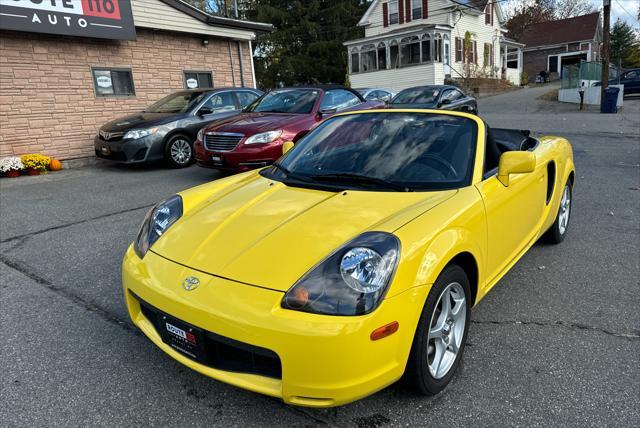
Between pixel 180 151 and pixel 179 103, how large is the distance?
127cm

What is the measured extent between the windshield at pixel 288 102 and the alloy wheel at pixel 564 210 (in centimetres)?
443

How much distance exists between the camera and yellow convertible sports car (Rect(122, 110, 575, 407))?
6.28 feet

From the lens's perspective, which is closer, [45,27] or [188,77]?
[45,27]

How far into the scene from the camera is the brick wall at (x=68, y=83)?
9500mm

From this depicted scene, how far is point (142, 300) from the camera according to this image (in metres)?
2.35

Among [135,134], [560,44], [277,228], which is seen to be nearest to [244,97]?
[135,134]

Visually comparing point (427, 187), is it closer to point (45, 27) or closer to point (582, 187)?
point (582, 187)

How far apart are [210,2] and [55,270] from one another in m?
34.6

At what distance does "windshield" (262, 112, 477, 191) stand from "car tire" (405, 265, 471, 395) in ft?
2.09

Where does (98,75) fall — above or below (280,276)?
above

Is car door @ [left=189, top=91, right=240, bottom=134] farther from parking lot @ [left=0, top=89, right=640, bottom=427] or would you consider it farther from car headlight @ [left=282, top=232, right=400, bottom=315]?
car headlight @ [left=282, top=232, right=400, bottom=315]

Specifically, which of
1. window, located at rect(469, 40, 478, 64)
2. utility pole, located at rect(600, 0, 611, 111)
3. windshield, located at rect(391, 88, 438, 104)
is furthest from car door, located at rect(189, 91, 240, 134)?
window, located at rect(469, 40, 478, 64)

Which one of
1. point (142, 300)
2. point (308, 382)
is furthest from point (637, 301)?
point (142, 300)

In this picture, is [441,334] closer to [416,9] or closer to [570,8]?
[416,9]
